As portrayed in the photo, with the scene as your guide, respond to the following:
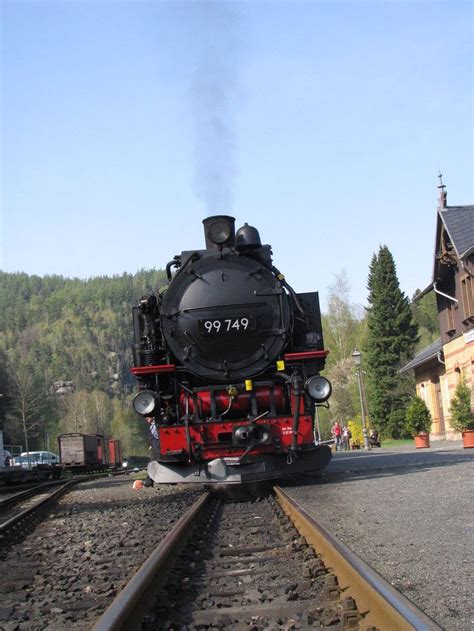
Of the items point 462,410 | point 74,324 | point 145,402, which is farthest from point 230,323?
point 74,324

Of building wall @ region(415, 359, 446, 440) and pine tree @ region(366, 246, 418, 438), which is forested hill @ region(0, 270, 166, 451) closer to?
pine tree @ region(366, 246, 418, 438)

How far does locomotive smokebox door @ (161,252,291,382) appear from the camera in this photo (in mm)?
11273

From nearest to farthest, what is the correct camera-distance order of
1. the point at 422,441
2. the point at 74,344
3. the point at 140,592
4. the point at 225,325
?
the point at 140,592
the point at 225,325
the point at 422,441
the point at 74,344

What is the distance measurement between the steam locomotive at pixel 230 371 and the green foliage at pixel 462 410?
14438mm

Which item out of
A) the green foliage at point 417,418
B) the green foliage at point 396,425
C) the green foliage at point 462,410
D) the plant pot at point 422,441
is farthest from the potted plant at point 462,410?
the green foliage at point 396,425

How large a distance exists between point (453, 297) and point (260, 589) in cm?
2537

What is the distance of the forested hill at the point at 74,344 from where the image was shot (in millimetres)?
96500

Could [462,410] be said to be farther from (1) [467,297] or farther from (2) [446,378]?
(2) [446,378]

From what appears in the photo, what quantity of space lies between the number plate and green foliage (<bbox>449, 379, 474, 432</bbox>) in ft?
50.6

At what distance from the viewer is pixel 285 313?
37.4 feet

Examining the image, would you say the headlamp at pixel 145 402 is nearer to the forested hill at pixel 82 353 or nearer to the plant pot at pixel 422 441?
the plant pot at pixel 422 441

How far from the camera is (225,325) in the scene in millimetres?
11250

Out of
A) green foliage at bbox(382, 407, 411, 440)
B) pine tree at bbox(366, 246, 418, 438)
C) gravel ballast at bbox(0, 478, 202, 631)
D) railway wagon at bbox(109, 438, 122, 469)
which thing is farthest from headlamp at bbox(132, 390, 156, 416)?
railway wagon at bbox(109, 438, 122, 469)

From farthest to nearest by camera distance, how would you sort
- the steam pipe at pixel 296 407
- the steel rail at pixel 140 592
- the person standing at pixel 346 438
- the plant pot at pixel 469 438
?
the person standing at pixel 346 438 → the plant pot at pixel 469 438 → the steam pipe at pixel 296 407 → the steel rail at pixel 140 592
